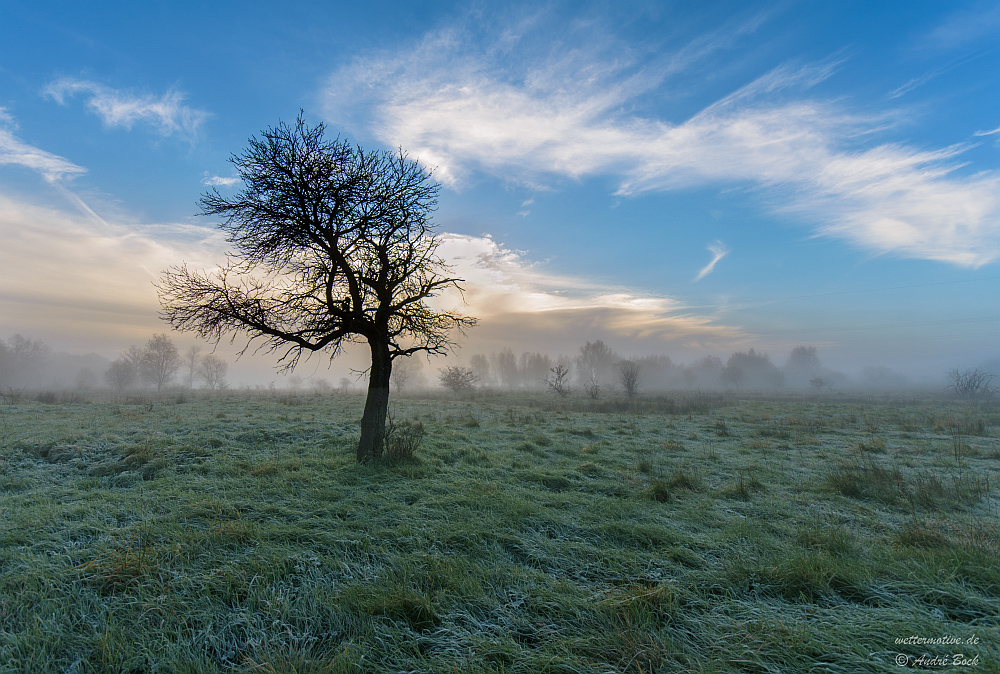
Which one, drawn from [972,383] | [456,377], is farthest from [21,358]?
[972,383]

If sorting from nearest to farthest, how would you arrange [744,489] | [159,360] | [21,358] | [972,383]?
[744,489] < [972,383] < [159,360] < [21,358]

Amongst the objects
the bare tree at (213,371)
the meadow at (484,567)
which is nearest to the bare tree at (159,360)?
the bare tree at (213,371)

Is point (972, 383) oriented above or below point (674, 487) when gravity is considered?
above

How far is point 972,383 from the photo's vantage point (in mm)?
41969

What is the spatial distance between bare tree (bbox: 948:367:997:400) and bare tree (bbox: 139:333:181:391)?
4445 inches

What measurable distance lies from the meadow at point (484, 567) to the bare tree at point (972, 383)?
52910 millimetres

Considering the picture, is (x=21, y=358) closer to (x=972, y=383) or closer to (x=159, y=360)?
(x=159, y=360)

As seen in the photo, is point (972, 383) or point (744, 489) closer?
point (744, 489)

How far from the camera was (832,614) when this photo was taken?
3.32 meters

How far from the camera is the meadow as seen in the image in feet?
9.62

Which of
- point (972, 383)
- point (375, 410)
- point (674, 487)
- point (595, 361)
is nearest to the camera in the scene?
point (674, 487)

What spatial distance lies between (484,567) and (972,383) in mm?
64625

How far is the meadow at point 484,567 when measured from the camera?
2.93 m

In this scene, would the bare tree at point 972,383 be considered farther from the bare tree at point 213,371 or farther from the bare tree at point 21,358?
the bare tree at point 21,358
